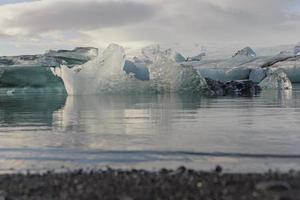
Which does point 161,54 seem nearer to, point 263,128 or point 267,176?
point 263,128

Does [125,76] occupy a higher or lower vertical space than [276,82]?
higher

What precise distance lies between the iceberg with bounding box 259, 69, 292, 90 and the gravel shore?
26.1m

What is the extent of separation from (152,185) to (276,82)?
27615 mm

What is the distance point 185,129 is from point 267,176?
4137mm

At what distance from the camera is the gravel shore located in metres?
4.05

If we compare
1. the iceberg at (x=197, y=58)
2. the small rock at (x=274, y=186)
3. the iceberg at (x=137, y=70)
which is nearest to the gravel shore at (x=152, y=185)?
the small rock at (x=274, y=186)

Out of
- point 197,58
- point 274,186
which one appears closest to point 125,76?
point 274,186

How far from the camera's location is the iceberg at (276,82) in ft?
99.9

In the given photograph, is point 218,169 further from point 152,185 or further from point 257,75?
point 257,75

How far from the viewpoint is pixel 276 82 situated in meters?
31.1

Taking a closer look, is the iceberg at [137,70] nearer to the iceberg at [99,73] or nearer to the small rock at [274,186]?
the iceberg at [99,73]

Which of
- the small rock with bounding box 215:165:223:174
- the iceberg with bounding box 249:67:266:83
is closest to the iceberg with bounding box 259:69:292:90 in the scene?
the iceberg with bounding box 249:67:266:83

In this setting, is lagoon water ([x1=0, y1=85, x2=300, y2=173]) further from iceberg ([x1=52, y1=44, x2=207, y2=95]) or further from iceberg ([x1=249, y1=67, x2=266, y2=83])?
iceberg ([x1=249, y1=67, x2=266, y2=83])

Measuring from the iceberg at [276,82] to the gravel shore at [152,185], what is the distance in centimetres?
2605
